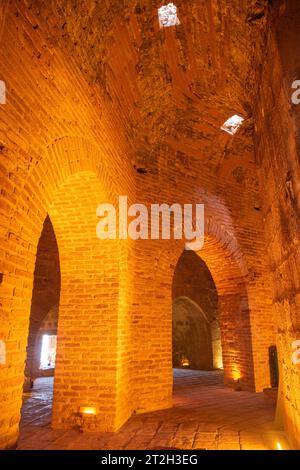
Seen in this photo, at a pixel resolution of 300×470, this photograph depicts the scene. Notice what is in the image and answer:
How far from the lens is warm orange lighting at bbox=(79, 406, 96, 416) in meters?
4.49

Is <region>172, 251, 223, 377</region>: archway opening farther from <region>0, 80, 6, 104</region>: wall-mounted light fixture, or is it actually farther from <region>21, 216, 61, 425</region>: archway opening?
<region>0, 80, 6, 104</region>: wall-mounted light fixture

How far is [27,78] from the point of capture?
116 inches

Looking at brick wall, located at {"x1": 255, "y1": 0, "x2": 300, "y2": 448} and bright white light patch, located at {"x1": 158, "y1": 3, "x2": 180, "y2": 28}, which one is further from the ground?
bright white light patch, located at {"x1": 158, "y1": 3, "x2": 180, "y2": 28}

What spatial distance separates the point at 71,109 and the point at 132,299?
10.6 ft

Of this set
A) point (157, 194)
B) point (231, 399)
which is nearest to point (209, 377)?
point (231, 399)

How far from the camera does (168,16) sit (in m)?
4.86

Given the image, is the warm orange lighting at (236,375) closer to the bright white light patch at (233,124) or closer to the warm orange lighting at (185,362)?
the warm orange lighting at (185,362)

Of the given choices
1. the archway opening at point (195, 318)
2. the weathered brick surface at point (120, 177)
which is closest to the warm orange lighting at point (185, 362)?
the archway opening at point (195, 318)

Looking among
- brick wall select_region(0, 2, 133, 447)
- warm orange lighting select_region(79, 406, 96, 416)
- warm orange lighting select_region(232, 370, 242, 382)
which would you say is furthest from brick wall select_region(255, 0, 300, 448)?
warm orange lighting select_region(232, 370, 242, 382)

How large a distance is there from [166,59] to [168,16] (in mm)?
684

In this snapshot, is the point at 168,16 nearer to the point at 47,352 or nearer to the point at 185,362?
the point at 47,352

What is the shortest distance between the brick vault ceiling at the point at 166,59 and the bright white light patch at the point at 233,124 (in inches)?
11.3

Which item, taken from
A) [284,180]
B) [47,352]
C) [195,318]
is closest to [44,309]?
[47,352]

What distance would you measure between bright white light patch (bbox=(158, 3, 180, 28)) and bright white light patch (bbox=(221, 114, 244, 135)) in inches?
110
